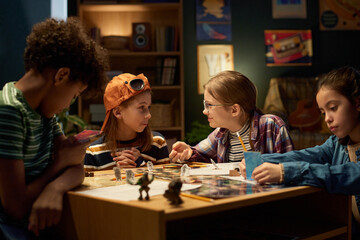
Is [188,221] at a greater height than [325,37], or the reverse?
[325,37]

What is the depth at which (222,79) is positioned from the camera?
2.05m

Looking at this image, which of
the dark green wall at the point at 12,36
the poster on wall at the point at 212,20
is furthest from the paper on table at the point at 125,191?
the poster on wall at the point at 212,20

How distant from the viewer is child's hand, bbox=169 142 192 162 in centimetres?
194

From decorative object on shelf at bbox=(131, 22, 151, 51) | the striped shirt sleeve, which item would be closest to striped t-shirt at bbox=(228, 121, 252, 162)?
the striped shirt sleeve

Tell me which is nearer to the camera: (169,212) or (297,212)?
(169,212)

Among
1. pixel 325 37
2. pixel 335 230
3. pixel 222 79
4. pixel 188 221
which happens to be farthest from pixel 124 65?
pixel 335 230

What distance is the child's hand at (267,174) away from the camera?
4.08 feet

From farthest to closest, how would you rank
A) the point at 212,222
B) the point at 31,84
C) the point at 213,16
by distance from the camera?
the point at 213,16 → the point at 212,222 → the point at 31,84

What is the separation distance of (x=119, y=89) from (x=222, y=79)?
545mm

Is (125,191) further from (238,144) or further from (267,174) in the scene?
(238,144)

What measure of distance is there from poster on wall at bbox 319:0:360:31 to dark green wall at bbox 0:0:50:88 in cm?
430

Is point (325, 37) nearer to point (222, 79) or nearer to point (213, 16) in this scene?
point (213, 16)

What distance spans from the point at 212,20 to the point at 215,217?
4354 millimetres

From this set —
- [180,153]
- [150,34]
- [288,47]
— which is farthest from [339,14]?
[180,153]
